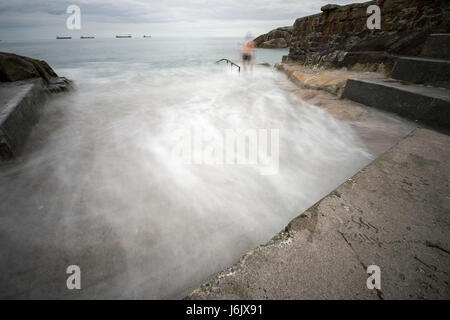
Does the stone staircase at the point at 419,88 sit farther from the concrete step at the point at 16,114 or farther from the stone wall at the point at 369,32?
the concrete step at the point at 16,114

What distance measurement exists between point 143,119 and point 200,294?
4.03m

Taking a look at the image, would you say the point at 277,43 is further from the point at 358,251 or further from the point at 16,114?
the point at 358,251

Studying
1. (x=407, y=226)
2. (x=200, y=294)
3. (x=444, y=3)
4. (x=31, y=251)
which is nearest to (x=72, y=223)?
(x=31, y=251)

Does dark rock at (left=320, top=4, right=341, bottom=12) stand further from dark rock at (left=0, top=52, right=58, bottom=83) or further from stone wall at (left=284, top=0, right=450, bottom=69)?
dark rock at (left=0, top=52, right=58, bottom=83)

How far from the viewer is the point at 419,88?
3.12m

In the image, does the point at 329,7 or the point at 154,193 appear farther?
the point at 329,7

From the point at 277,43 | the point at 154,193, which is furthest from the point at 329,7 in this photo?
the point at 277,43

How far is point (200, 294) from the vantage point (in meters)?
0.93

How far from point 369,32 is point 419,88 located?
3368mm

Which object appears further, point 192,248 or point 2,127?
point 2,127

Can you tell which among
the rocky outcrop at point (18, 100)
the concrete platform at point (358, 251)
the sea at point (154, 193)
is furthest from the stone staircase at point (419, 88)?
the rocky outcrop at point (18, 100)

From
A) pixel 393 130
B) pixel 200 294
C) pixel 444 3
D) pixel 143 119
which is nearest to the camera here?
pixel 200 294

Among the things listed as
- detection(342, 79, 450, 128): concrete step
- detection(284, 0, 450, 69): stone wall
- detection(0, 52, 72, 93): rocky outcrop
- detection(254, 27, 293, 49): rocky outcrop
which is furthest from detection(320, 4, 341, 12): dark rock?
detection(254, 27, 293, 49): rocky outcrop
